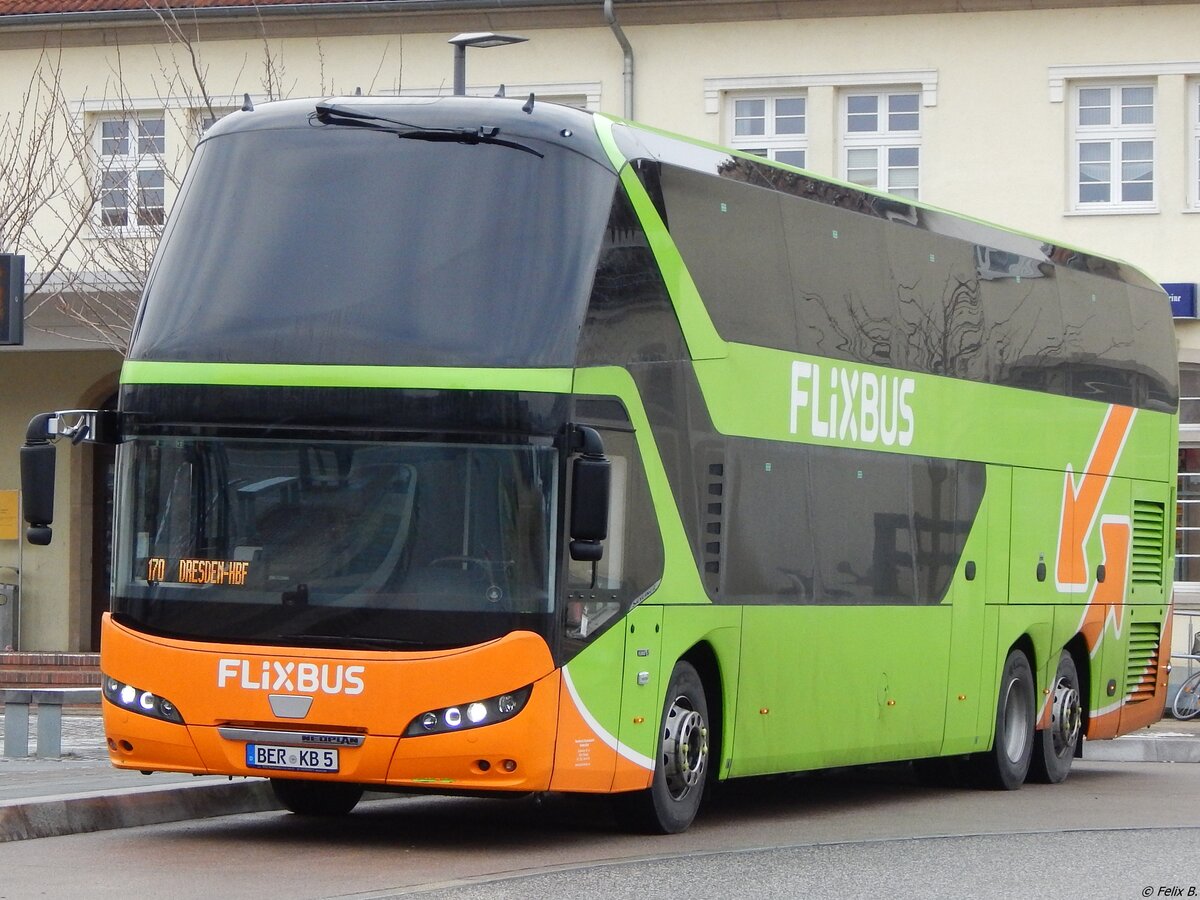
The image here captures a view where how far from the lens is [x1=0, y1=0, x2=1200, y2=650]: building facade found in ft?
97.6

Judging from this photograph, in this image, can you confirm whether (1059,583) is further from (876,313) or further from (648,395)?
(648,395)

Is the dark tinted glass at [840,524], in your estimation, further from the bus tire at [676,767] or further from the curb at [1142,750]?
the curb at [1142,750]

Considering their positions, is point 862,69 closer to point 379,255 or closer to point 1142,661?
point 1142,661

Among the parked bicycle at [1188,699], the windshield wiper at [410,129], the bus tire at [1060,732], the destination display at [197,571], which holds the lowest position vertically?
the parked bicycle at [1188,699]

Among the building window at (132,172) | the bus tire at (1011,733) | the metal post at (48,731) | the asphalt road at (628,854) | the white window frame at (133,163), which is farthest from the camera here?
the building window at (132,172)

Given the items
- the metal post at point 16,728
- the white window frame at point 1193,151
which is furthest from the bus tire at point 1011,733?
the white window frame at point 1193,151

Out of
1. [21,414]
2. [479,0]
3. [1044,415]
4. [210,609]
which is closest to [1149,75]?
[479,0]

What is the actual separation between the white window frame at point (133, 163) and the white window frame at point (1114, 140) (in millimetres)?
11426

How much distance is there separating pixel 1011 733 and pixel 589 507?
7.09 metres

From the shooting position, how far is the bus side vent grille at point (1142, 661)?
65.3ft

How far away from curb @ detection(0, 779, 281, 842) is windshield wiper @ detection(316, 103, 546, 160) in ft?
12.7

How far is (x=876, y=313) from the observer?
15258mm

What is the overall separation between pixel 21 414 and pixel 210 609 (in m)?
21.9

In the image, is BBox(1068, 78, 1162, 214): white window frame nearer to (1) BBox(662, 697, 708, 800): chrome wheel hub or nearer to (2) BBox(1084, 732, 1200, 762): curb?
(2) BBox(1084, 732, 1200, 762): curb
